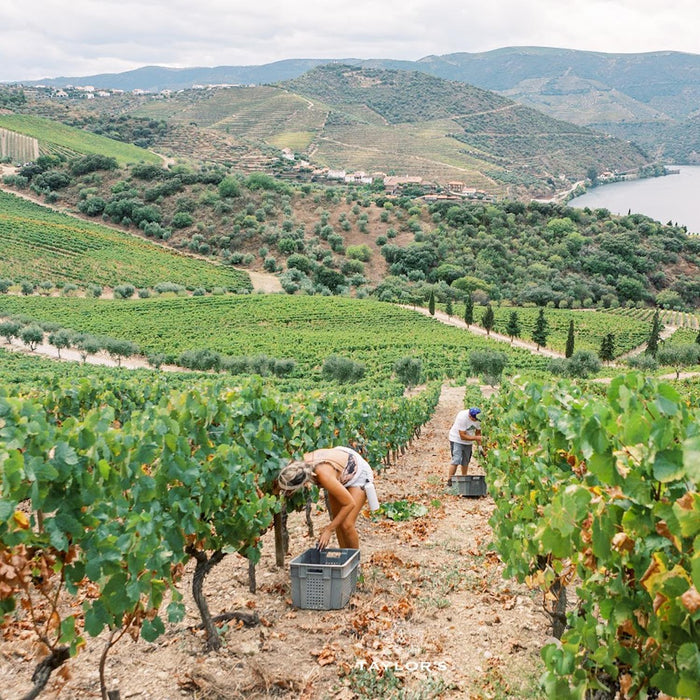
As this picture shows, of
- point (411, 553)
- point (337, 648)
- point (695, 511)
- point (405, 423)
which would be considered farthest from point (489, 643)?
point (405, 423)

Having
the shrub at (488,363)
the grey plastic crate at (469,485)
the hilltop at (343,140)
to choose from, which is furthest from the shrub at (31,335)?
the hilltop at (343,140)

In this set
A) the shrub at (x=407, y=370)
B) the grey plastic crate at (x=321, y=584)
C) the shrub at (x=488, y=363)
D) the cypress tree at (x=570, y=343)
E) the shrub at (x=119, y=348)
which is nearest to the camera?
the grey plastic crate at (x=321, y=584)

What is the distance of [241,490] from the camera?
5590 millimetres

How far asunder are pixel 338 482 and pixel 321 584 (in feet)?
3.09

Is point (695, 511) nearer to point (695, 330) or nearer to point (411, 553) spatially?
point (411, 553)

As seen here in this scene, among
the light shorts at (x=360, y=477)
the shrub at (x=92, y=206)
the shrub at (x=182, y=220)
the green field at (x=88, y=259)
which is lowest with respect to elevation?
the green field at (x=88, y=259)

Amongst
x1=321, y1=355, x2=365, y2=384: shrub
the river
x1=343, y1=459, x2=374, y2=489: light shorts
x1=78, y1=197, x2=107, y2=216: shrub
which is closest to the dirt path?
x1=343, y1=459, x2=374, y2=489: light shorts

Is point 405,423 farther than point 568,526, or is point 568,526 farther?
point 405,423

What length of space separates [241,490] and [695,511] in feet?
13.4

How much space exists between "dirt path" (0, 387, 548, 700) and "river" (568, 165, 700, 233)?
14256 cm
